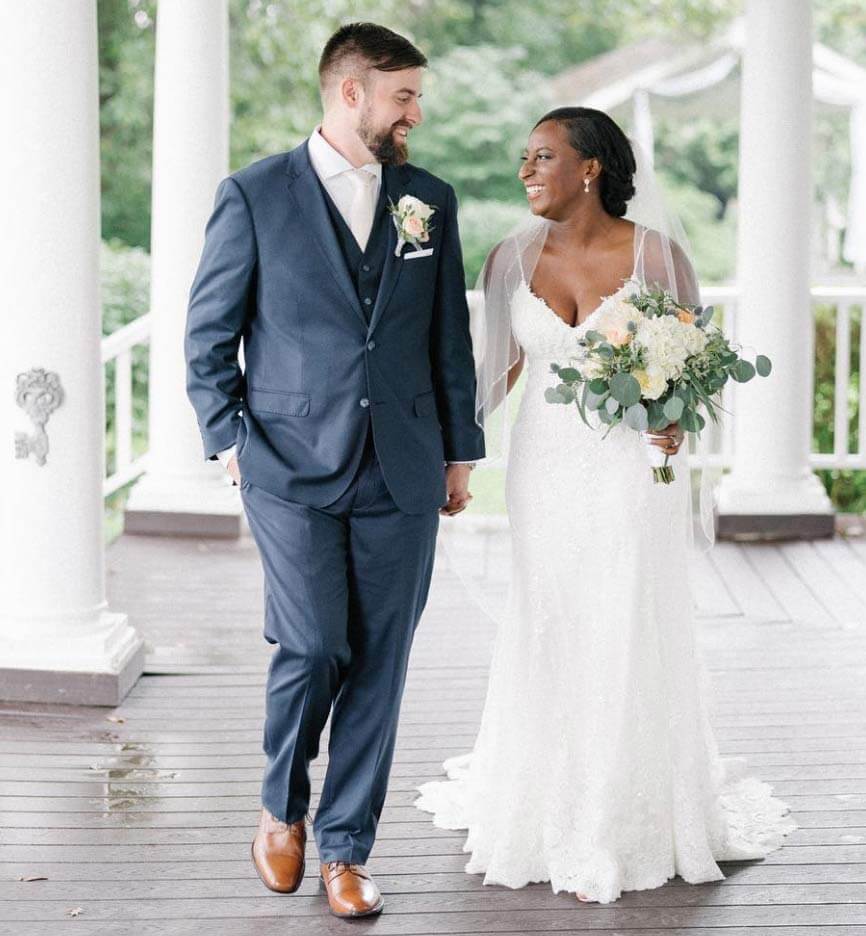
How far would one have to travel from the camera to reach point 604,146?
13.6ft

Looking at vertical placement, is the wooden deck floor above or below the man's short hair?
below

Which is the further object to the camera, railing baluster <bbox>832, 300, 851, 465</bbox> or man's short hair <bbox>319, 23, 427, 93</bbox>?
railing baluster <bbox>832, 300, 851, 465</bbox>

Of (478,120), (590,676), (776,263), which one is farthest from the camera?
(478,120)

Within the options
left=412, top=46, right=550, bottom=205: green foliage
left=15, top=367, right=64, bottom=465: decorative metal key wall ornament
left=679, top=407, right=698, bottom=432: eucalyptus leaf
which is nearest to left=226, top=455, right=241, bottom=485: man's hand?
left=679, top=407, right=698, bottom=432: eucalyptus leaf

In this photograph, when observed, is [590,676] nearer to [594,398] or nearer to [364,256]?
[594,398]

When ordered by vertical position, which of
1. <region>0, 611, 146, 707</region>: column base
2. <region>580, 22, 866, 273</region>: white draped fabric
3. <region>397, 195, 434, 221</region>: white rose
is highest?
<region>580, 22, 866, 273</region>: white draped fabric

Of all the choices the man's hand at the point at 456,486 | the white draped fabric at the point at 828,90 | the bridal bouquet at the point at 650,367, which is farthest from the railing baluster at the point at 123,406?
the white draped fabric at the point at 828,90

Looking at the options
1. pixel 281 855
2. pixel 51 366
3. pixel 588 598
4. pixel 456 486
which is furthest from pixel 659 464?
pixel 51 366

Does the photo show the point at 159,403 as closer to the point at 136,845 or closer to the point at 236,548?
the point at 236,548

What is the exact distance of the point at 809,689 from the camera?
5.84m

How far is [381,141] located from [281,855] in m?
1.71

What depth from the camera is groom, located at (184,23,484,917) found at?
3758 millimetres

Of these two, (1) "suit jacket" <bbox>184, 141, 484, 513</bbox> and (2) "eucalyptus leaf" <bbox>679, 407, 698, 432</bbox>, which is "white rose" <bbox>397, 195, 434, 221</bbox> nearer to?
(1) "suit jacket" <bbox>184, 141, 484, 513</bbox>

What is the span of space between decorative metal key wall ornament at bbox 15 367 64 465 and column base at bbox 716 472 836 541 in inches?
153
